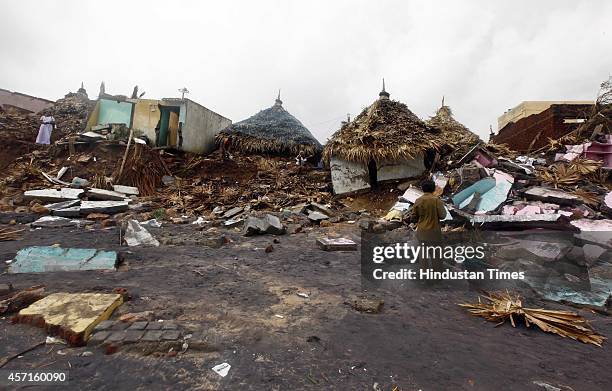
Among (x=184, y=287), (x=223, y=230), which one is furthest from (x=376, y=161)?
(x=184, y=287)

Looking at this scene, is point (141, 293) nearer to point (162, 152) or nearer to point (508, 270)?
point (508, 270)

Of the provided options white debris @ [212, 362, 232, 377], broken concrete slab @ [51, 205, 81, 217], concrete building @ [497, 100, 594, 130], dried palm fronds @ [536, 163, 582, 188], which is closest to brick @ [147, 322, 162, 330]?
white debris @ [212, 362, 232, 377]

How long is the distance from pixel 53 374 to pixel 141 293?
4.70ft

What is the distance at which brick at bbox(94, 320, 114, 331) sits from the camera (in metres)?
2.48

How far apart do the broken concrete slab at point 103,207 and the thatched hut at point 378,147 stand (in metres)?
6.66

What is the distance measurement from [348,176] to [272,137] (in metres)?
5.84

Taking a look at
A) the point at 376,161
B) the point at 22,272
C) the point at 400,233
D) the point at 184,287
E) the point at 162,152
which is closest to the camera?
the point at 184,287

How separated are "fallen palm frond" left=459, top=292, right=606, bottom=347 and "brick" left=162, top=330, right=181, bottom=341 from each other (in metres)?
2.90

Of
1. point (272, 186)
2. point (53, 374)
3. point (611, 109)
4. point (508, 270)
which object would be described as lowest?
point (53, 374)

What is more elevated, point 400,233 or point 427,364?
point 400,233

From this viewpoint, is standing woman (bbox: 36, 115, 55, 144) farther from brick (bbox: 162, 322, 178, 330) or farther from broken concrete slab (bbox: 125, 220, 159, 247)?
brick (bbox: 162, 322, 178, 330)

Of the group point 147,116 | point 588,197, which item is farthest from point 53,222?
point 588,197

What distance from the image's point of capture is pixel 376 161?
35.2 feet

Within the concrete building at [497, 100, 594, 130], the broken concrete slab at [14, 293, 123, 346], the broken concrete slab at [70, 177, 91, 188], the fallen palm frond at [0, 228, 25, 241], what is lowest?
the broken concrete slab at [14, 293, 123, 346]
